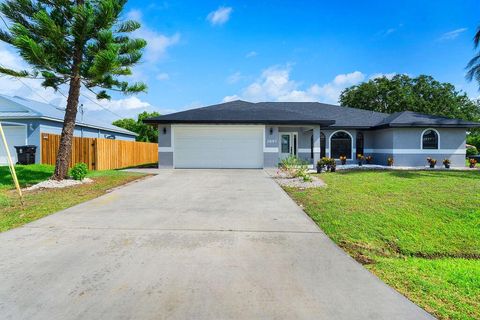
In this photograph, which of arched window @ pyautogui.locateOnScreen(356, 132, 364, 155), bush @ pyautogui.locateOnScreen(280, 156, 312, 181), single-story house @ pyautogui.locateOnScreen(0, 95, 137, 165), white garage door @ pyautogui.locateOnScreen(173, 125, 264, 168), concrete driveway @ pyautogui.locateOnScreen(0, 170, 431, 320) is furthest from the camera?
arched window @ pyautogui.locateOnScreen(356, 132, 364, 155)

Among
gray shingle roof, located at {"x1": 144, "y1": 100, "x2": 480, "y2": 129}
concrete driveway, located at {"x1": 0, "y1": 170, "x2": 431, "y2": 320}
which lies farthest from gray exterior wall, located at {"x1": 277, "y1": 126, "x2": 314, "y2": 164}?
concrete driveway, located at {"x1": 0, "y1": 170, "x2": 431, "y2": 320}

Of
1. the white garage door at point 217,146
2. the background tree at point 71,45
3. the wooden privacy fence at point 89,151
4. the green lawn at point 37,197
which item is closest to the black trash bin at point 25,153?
the wooden privacy fence at point 89,151

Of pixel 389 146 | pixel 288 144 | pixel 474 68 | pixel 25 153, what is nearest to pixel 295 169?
pixel 288 144

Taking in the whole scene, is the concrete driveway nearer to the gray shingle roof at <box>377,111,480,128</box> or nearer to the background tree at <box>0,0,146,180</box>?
the background tree at <box>0,0,146,180</box>

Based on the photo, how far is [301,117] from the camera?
17250 mm

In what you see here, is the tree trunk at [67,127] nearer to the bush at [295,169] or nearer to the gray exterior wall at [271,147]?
the bush at [295,169]

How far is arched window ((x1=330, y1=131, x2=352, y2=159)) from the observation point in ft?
66.8

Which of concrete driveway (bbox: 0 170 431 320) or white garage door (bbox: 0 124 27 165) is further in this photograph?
white garage door (bbox: 0 124 27 165)

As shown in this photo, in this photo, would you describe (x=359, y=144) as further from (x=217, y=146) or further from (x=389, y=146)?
(x=217, y=146)

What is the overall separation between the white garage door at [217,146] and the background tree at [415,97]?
24.8m

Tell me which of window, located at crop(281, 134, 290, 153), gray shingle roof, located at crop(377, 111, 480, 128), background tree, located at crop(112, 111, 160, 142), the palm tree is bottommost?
window, located at crop(281, 134, 290, 153)

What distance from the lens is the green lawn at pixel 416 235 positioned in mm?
3332

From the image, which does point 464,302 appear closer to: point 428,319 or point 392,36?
point 428,319

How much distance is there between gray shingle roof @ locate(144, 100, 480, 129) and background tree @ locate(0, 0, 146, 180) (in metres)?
5.29
